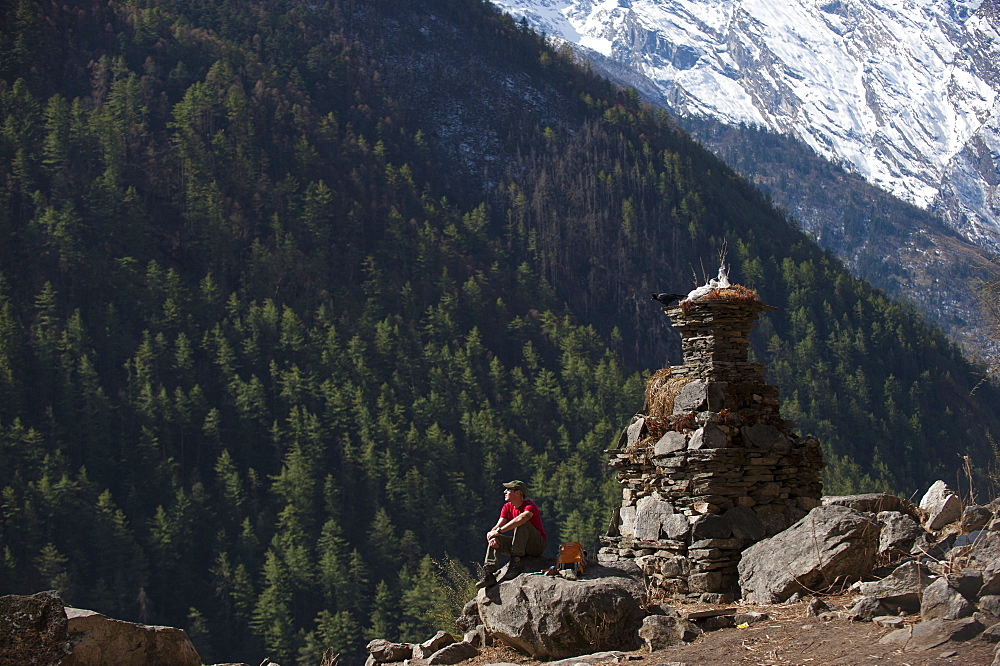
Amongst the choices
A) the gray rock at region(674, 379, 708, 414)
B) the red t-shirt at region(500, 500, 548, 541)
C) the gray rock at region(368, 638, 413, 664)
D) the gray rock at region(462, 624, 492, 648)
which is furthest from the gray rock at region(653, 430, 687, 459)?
the gray rock at region(368, 638, 413, 664)

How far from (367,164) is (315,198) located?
1589 cm

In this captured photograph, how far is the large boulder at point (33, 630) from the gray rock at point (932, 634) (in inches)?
295

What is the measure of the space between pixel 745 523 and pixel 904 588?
4.18 meters

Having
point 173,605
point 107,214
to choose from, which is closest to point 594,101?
point 107,214

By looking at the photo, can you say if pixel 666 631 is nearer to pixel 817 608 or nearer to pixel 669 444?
pixel 817 608

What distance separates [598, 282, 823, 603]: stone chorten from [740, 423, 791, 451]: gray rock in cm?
1

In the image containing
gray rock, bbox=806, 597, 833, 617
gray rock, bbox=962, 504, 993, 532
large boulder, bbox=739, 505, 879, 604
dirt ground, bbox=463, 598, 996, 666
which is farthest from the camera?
gray rock, bbox=962, 504, 993, 532

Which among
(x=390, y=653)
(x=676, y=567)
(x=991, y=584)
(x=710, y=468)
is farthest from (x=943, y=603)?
(x=390, y=653)

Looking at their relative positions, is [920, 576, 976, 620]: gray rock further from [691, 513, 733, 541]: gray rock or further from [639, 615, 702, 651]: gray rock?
[691, 513, 733, 541]: gray rock

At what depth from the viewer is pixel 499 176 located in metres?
161

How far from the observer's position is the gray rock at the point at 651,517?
49.2 feet

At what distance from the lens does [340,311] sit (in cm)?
12081

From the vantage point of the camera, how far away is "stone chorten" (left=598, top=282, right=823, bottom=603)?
14.4 metres

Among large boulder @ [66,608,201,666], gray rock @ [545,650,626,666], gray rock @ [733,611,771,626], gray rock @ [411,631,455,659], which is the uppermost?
gray rock @ [733,611,771,626]
